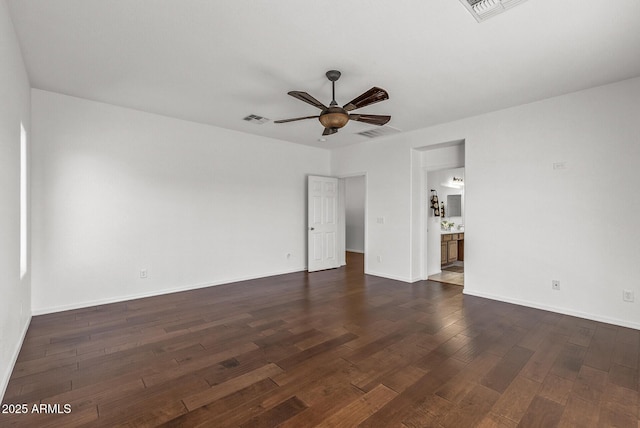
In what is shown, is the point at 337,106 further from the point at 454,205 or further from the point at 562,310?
the point at 454,205

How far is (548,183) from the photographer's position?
4066mm

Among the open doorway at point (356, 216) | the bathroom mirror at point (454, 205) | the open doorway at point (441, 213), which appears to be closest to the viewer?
the open doorway at point (441, 213)

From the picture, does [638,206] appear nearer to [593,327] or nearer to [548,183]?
[548,183]

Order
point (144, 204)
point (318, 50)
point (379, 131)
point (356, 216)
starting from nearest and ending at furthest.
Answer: point (318, 50), point (144, 204), point (379, 131), point (356, 216)

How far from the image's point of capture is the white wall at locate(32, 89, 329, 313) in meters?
3.93

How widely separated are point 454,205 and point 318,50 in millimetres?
6324

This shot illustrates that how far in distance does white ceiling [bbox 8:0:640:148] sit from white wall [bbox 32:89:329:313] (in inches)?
21.0

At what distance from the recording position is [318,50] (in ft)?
9.34

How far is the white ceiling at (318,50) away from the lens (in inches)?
91.7

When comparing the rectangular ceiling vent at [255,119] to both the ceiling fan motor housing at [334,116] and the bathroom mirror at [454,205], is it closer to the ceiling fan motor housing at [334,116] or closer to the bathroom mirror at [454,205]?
the ceiling fan motor housing at [334,116]

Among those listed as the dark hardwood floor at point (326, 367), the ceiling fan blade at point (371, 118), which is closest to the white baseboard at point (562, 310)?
the dark hardwood floor at point (326, 367)

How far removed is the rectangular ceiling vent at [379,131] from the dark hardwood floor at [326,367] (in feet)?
9.82

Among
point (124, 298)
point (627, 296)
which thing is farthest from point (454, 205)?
point (124, 298)

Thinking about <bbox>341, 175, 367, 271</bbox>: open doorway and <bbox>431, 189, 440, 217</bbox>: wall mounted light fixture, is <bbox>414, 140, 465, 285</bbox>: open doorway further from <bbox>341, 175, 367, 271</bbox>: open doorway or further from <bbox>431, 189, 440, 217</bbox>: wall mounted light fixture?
<bbox>341, 175, 367, 271</bbox>: open doorway
